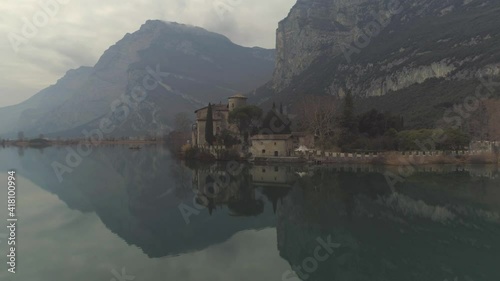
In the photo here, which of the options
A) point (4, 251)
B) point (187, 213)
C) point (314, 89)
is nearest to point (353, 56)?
point (314, 89)

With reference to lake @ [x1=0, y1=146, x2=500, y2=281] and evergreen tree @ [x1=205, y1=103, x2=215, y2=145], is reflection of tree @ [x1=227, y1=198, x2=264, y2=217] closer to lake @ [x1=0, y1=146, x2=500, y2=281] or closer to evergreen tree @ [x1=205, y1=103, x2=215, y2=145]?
lake @ [x1=0, y1=146, x2=500, y2=281]

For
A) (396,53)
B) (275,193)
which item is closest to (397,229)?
(275,193)

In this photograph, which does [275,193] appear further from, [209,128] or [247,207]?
[209,128]

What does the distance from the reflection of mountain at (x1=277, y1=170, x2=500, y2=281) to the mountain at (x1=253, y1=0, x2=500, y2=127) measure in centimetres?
4359

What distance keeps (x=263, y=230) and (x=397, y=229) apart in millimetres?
5814

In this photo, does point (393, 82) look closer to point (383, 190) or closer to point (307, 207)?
point (383, 190)

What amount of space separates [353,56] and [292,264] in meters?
107

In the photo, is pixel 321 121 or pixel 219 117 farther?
pixel 219 117

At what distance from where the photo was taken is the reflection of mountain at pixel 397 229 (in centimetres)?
1177

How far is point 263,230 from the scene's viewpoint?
17547 millimetres

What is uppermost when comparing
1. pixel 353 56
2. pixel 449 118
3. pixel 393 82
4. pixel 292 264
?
pixel 353 56

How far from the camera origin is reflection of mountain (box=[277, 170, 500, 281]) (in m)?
11.8

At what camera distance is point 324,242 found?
14.7 m

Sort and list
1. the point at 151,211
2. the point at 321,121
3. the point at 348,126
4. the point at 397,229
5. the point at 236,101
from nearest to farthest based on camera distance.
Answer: the point at 397,229, the point at 151,211, the point at 321,121, the point at 348,126, the point at 236,101
